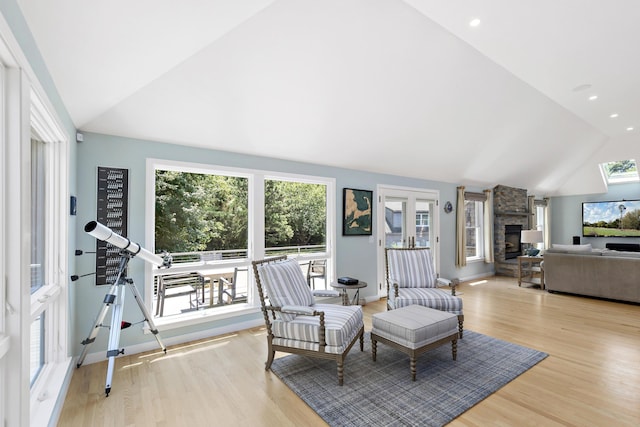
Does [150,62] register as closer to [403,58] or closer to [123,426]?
[403,58]

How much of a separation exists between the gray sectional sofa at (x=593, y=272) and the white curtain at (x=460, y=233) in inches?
55.9

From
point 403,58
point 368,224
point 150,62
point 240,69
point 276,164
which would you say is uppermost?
point 403,58

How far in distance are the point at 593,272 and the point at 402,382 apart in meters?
4.71

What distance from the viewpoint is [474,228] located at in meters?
7.41

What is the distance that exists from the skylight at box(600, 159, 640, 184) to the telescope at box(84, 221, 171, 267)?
10.2 m

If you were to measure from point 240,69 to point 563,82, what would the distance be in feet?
12.5

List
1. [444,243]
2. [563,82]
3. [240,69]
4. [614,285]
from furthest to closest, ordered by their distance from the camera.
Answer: [444,243] → [614,285] → [563,82] → [240,69]

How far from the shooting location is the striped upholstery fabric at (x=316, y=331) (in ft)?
8.34

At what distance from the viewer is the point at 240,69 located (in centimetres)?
263

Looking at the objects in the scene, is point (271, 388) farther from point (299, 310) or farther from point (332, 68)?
point (332, 68)

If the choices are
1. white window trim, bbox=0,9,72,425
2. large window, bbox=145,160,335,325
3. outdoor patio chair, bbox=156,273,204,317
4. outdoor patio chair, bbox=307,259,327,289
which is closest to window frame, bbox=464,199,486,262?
large window, bbox=145,160,335,325

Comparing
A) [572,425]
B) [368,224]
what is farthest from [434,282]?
[572,425]

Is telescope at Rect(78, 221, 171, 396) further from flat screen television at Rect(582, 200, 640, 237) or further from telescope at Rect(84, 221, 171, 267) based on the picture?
flat screen television at Rect(582, 200, 640, 237)

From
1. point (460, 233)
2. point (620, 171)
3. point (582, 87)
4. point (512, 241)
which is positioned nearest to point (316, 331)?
point (582, 87)
